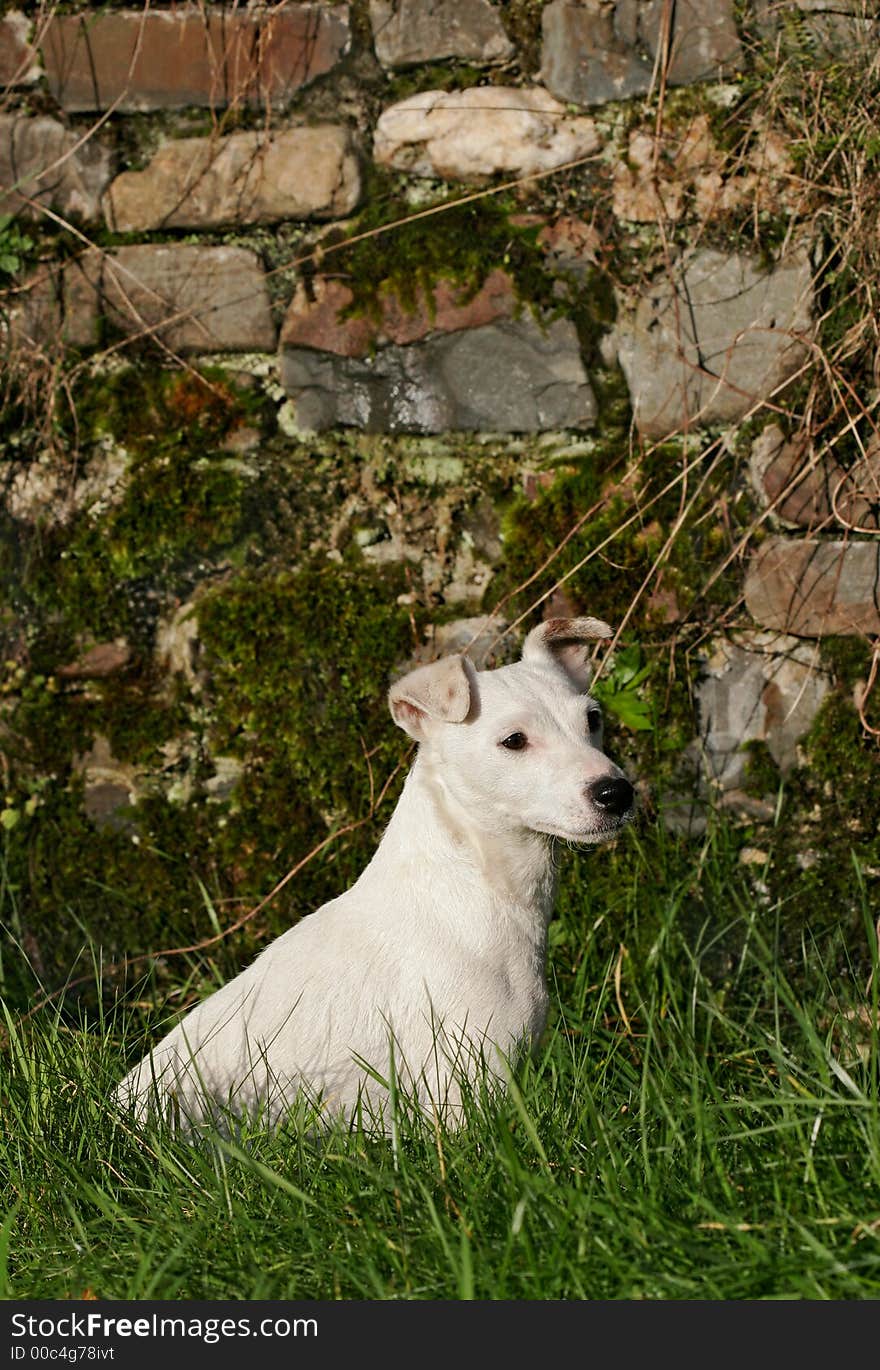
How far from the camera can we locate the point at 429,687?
Result: 322cm

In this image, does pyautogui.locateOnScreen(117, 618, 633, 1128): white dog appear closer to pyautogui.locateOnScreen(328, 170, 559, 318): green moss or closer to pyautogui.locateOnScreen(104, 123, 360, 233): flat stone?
pyautogui.locateOnScreen(328, 170, 559, 318): green moss

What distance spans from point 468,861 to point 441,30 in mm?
2673

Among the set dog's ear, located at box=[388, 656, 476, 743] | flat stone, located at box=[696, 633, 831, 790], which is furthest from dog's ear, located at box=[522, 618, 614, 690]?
flat stone, located at box=[696, 633, 831, 790]

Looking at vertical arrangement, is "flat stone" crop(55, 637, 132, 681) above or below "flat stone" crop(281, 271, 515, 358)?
below

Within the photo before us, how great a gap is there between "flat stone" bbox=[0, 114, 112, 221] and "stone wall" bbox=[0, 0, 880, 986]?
10 mm

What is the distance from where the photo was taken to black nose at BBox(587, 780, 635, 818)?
3.02 meters

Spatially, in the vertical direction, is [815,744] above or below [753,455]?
below


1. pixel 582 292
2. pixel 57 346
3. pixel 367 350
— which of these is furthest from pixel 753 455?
pixel 57 346

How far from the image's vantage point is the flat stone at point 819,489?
13.6ft

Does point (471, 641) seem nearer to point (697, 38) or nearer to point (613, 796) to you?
point (613, 796)

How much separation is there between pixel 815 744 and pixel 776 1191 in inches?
86.7

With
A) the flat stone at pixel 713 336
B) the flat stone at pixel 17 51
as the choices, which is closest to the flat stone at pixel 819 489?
the flat stone at pixel 713 336

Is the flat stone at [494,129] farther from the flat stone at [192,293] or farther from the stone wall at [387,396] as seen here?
the flat stone at [192,293]

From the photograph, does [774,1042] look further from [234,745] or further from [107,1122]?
[234,745]
